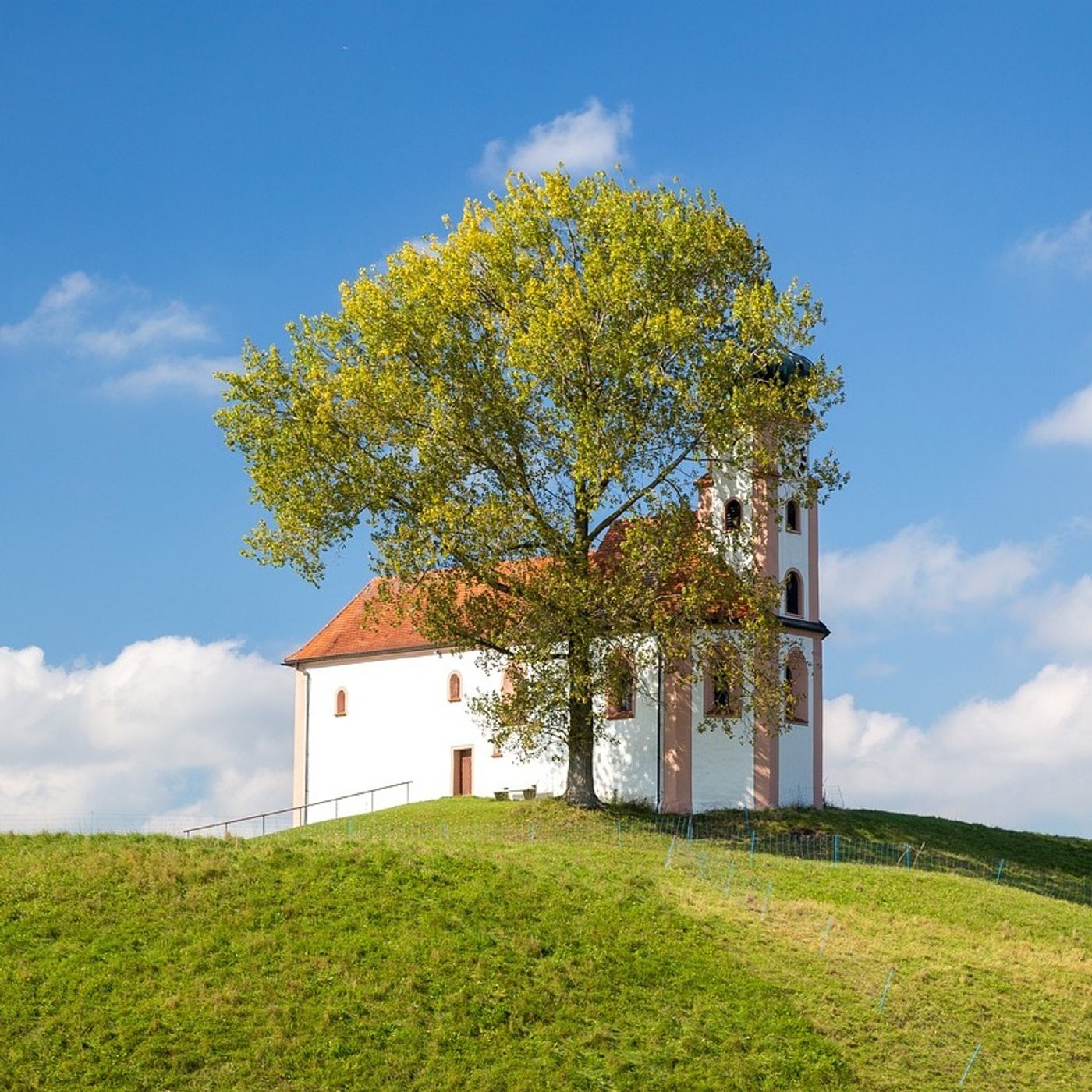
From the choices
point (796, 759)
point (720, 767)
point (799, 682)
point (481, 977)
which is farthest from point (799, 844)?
point (481, 977)

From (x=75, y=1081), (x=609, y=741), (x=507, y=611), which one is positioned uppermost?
(x=507, y=611)

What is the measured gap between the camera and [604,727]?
1973 inches

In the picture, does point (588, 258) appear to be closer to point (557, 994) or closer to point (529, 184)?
point (529, 184)

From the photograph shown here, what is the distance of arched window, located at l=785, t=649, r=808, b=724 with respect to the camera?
165 feet

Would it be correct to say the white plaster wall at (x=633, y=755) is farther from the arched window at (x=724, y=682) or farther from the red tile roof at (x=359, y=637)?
the red tile roof at (x=359, y=637)

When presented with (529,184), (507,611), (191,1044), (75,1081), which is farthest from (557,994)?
(529,184)

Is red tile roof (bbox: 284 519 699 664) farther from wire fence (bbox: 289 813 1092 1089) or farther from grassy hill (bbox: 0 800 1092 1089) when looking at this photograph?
grassy hill (bbox: 0 800 1092 1089)

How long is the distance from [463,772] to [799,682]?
12.5 m

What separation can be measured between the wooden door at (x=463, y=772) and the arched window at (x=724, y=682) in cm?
1012

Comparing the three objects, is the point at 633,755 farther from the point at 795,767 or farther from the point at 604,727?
the point at 795,767

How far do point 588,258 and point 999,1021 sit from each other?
2406 cm

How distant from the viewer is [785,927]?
31672 millimetres

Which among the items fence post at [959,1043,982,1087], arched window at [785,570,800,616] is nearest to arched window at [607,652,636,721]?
arched window at [785,570,800,616]

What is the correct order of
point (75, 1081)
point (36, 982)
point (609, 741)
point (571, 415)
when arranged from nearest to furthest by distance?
1. point (75, 1081)
2. point (36, 982)
3. point (571, 415)
4. point (609, 741)
